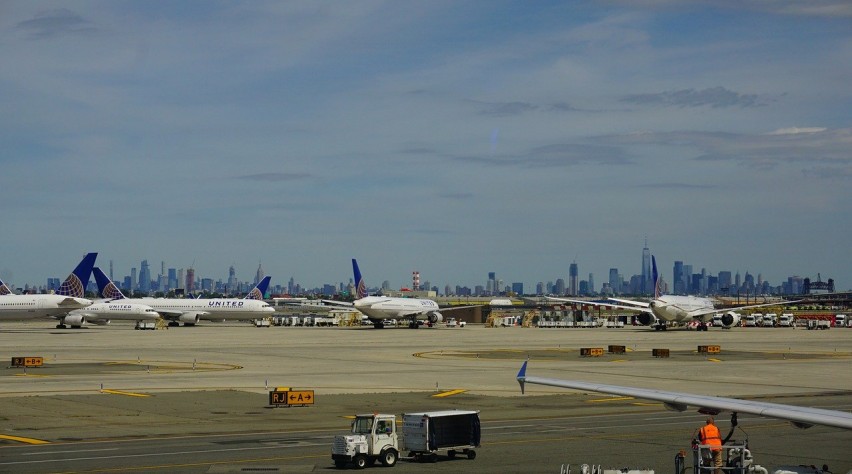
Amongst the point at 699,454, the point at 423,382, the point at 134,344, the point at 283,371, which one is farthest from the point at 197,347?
the point at 699,454

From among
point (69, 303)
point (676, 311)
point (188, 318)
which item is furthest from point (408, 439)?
point (188, 318)

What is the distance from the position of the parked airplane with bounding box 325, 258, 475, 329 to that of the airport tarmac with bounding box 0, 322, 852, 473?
47.8m

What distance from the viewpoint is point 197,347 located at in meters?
110

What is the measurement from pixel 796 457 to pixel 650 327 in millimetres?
150380

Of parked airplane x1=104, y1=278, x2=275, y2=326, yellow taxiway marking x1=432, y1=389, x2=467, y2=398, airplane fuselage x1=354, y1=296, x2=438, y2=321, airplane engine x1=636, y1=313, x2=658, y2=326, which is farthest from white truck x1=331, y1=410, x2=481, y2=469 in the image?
parked airplane x1=104, y1=278, x2=275, y2=326

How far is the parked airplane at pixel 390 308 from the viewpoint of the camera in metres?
162

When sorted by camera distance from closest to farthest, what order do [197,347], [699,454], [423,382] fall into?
[699,454] → [423,382] → [197,347]

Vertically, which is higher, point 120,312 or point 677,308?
point 677,308

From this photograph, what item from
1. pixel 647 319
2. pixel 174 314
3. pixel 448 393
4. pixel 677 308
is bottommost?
pixel 448 393

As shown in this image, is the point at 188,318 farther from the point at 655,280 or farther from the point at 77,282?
the point at 655,280

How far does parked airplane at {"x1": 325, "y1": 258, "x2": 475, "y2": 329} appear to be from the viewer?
161625mm

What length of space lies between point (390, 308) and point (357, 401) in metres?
107

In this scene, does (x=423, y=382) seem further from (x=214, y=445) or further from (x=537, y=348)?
(x=537, y=348)

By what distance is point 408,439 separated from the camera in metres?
36.1
